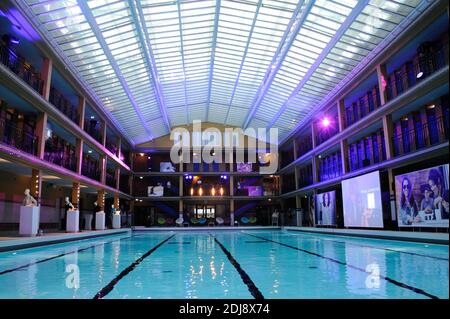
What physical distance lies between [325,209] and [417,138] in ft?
27.0

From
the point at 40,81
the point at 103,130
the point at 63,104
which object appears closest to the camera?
the point at 40,81

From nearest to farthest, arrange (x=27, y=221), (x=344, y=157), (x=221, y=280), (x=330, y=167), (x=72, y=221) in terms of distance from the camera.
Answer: (x=221, y=280) < (x=27, y=221) < (x=72, y=221) < (x=344, y=157) < (x=330, y=167)

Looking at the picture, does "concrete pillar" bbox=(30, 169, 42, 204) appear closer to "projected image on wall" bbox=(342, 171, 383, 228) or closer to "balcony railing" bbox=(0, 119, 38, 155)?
"balcony railing" bbox=(0, 119, 38, 155)

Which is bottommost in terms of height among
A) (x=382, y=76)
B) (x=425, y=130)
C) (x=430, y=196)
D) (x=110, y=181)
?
(x=430, y=196)

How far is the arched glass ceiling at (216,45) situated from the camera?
13703mm

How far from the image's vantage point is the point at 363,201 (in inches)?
682

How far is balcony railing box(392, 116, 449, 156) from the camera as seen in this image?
47.0ft

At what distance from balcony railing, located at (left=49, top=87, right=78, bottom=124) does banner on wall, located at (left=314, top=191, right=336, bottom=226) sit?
14731 mm

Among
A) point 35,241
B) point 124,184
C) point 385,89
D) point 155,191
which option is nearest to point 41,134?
point 35,241

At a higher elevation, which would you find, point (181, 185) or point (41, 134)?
point (41, 134)

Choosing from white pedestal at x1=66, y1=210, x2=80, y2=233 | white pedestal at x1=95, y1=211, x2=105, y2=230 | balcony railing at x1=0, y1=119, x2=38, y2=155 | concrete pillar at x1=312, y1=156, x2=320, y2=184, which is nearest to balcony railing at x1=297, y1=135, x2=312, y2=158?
concrete pillar at x1=312, y1=156, x2=320, y2=184

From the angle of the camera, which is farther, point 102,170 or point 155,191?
point 155,191

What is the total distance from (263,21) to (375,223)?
10.0 metres

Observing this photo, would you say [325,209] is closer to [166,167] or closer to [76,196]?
[76,196]
